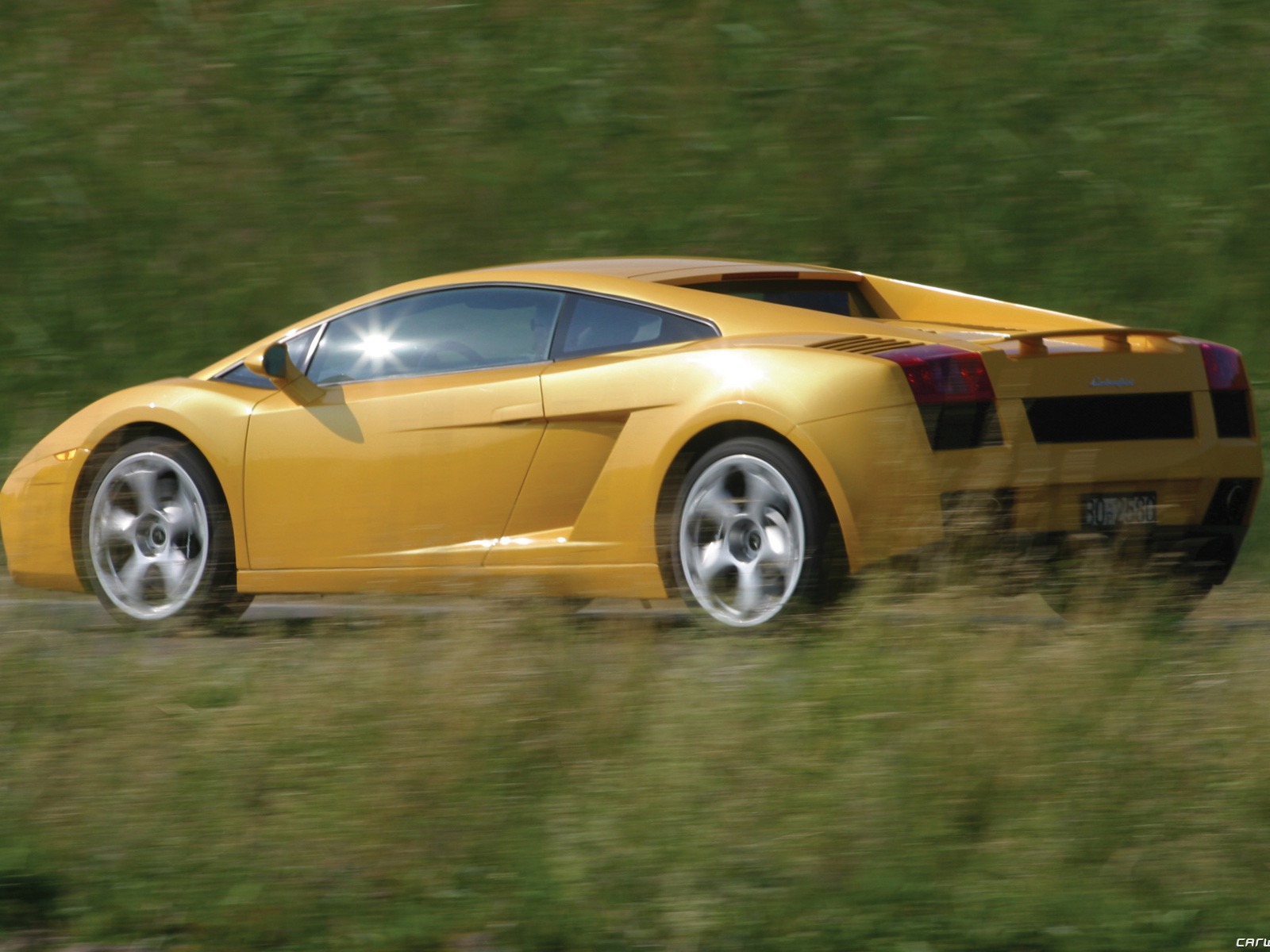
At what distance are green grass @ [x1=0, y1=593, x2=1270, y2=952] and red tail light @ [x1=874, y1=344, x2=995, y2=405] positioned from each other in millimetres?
654

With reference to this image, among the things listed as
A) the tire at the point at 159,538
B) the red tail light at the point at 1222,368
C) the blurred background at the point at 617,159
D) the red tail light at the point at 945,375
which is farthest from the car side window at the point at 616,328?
the blurred background at the point at 617,159

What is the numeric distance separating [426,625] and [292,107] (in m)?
8.51

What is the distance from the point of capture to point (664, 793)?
3764 millimetres

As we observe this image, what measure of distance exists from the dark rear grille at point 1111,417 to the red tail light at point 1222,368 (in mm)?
191

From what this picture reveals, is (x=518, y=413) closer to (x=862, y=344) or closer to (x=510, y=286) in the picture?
(x=510, y=286)

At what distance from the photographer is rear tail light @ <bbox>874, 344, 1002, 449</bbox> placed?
5.04 metres

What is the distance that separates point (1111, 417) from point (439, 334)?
2453 mm

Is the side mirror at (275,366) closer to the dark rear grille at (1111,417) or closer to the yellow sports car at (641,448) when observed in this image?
the yellow sports car at (641,448)

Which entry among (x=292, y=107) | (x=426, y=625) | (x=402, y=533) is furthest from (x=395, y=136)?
(x=426, y=625)

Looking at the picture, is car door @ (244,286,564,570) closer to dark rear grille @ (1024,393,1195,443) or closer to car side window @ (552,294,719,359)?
car side window @ (552,294,719,359)

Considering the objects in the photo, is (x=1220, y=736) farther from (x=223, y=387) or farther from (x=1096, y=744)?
(x=223, y=387)

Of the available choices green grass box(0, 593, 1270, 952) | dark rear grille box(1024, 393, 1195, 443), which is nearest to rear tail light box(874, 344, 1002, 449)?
dark rear grille box(1024, 393, 1195, 443)

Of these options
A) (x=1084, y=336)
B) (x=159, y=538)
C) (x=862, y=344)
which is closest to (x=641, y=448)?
(x=862, y=344)

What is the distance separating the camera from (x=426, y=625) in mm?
5113
